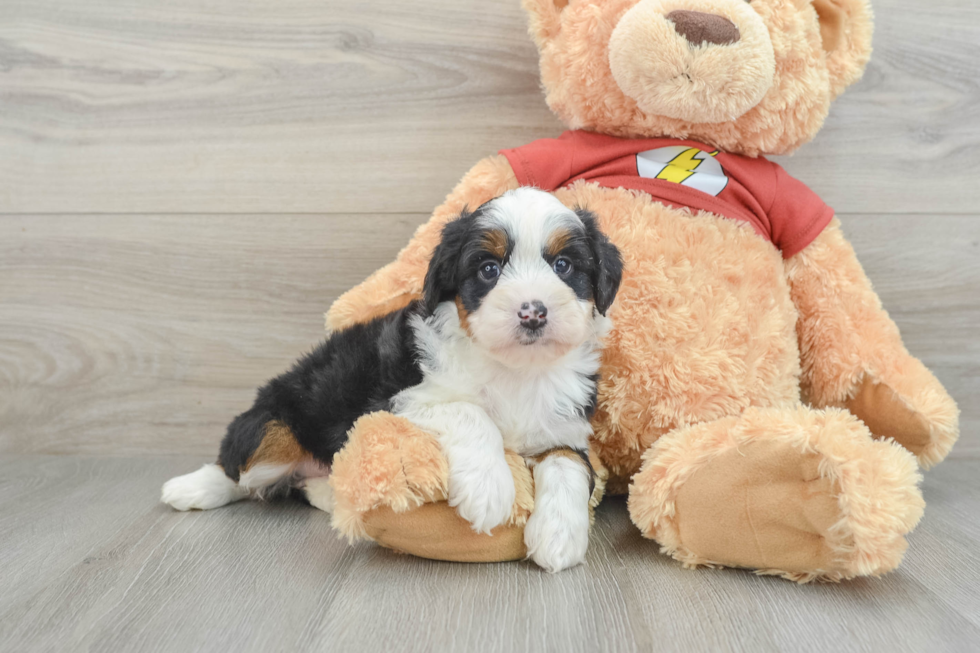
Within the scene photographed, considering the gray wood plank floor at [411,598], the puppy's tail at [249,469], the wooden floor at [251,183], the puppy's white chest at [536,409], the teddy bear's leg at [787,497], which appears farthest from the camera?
the wooden floor at [251,183]

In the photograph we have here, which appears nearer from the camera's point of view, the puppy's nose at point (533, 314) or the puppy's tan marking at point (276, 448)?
the puppy's nose at point (533, 314)

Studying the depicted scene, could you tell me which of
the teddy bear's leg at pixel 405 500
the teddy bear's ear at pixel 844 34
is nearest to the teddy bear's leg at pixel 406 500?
the teddy bear's leg at pixel 405 500

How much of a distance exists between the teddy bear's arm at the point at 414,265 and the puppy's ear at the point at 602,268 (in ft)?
1.24

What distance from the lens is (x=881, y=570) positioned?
1.24 meters

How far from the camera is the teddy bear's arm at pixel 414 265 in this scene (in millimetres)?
1735

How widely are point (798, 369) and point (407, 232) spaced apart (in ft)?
3.91

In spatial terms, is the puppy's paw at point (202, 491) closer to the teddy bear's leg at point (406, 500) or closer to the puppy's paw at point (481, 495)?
the teddy bear's leg at point (406, 500)

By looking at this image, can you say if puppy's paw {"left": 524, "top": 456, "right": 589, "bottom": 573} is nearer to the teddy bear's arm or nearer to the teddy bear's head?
the teddy bear's arm

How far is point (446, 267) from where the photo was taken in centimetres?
145

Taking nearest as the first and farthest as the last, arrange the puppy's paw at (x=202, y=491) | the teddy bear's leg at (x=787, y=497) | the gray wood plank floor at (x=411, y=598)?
the gray wood plank floor at (x=411, y=598) → the teddy bear's leg at (x=787, y=497) → the puppy's paw at (x=202, y=491)

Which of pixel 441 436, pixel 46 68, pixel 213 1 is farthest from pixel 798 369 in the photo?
pixel 46 68

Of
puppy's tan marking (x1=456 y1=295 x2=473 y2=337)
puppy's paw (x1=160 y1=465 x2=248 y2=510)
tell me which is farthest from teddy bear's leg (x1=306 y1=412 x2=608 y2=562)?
puppy's paw (x1=160 y1=465 x2=248 y2=510)

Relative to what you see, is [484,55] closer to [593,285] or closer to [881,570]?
[593,285]

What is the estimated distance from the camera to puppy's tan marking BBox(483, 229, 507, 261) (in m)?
1.37
